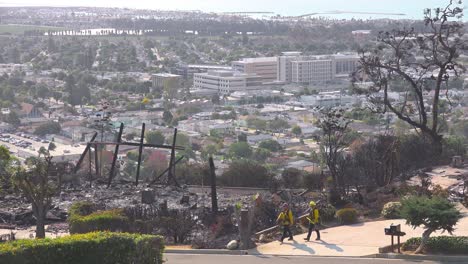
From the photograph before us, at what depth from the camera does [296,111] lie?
63156 mm

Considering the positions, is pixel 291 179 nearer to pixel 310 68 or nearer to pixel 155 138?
pixel 155 138

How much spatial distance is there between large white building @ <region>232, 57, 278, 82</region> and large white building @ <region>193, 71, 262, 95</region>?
2.91 metres

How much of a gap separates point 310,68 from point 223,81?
10.5 meters

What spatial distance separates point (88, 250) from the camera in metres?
9.53

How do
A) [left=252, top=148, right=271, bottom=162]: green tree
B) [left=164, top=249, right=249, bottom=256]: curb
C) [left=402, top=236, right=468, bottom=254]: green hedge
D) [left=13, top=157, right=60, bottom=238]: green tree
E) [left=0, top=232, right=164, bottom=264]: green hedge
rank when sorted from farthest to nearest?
[left=252, top=148, right=271, bottom=162]: green tree → [left=13, top=157, right=60, bottom=238]: green tree → [left=164, top=249, right=249, bottom=256]: curb → [left=402, top=236, right=468, bottom=254]: green hedge → [left=0, top=232, right=164, bottom=264]: green hedge

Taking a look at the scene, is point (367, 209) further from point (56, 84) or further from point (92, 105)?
point (56, 84)

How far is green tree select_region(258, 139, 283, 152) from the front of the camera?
157 feet

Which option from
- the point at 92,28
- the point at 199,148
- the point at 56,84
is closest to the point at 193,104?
the point at 56,84

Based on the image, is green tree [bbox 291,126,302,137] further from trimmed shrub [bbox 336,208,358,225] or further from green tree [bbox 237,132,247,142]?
trimmed shrub [bbox 336,208,358,225]

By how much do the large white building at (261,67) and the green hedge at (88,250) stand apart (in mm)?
76145

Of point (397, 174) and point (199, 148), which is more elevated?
point (397, 174)

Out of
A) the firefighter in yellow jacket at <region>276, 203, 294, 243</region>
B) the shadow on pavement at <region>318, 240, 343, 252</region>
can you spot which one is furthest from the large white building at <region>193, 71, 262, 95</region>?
the shadow on pavement at <region>318, 240, 343, 252</region>

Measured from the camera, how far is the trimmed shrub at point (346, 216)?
1338 centimetres

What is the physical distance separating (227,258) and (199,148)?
36598 mm
